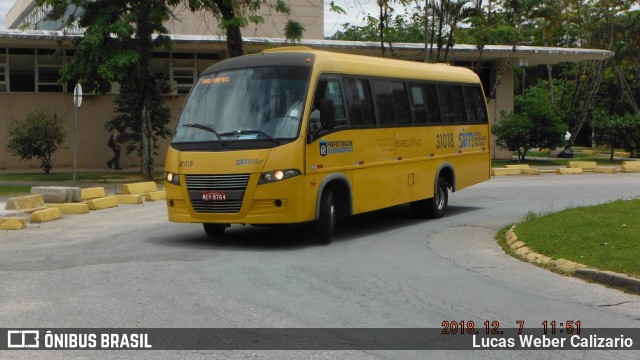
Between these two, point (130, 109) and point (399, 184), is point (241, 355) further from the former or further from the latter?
point (130, 109)

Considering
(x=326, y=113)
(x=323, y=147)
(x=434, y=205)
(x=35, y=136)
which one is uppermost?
(x=326, y=113)

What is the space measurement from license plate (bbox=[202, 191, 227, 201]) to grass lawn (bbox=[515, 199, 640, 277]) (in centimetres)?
470

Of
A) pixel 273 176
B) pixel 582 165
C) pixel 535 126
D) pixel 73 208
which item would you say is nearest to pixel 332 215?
pixel 273 176

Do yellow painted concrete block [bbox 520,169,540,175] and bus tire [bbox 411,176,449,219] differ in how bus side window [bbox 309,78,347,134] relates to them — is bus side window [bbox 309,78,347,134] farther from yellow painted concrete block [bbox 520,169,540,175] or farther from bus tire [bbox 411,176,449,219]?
yellow painted concrete block [bbox 520,169,540,175]

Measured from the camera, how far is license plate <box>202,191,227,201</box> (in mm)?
12773

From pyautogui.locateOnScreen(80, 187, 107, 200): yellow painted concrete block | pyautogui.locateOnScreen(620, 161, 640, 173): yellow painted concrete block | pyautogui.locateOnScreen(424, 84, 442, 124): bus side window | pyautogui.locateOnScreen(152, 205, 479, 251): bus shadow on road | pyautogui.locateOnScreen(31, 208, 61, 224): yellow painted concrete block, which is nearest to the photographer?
pyautogui.locateOnScreen(152, 205, 479, 251): bus shadow on road

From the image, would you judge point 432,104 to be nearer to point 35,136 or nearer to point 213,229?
point 213,229

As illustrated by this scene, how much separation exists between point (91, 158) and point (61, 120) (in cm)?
245

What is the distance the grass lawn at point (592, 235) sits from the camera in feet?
35.6

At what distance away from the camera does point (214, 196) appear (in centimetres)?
1283

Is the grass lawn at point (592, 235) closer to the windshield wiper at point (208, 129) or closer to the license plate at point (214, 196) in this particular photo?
the license plate at point (214, 196)

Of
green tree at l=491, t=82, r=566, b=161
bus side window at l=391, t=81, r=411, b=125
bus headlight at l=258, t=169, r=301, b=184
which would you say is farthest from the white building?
bus headlight at l=258, t=169, r=301, b=184

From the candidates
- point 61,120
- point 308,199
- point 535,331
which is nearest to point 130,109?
point 61,120

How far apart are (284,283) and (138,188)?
14.1 metres
